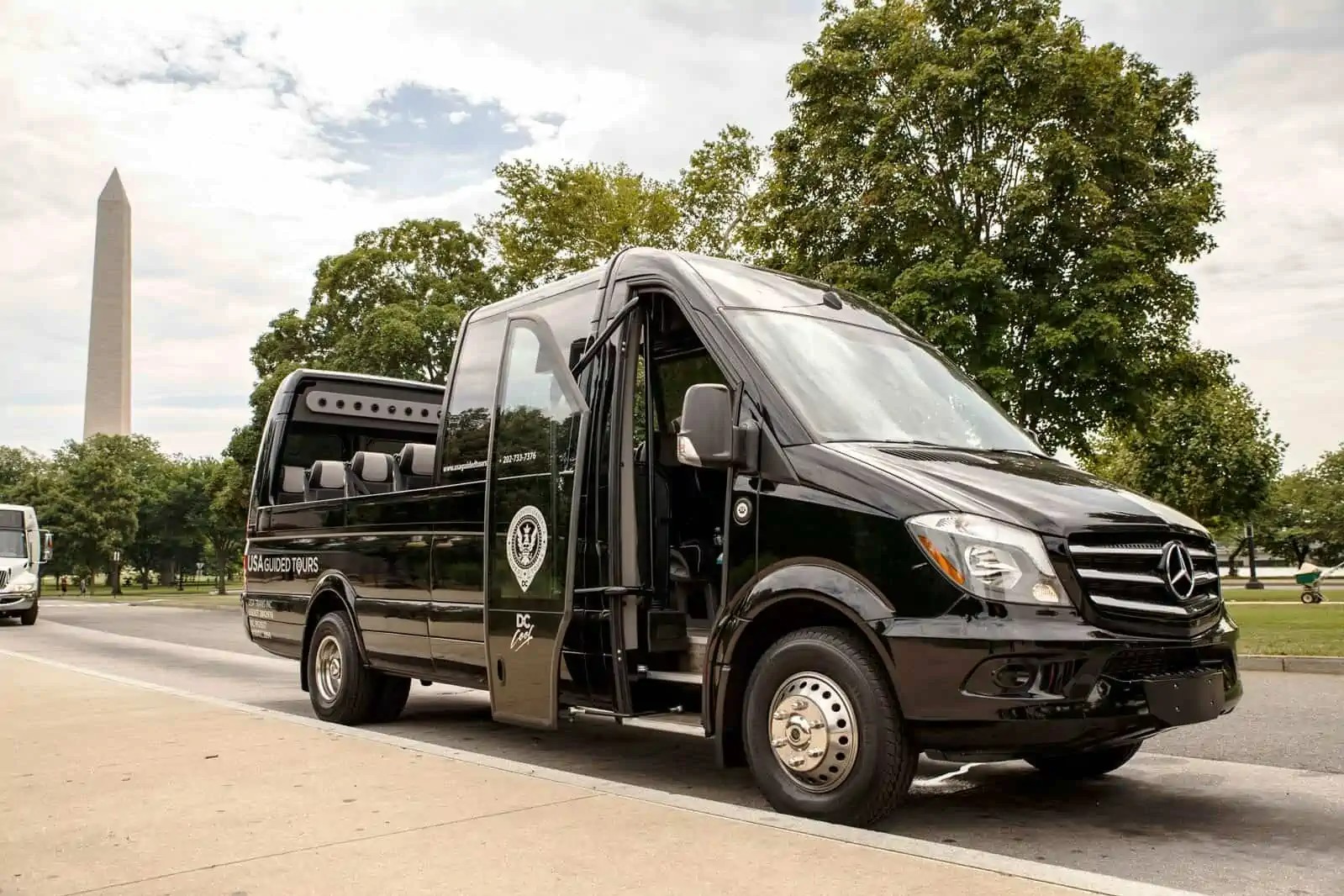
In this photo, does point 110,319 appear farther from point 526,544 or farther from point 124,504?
point 526,544

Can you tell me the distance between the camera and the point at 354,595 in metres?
8.99

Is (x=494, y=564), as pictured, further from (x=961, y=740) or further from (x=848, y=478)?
(x=961, y=740)

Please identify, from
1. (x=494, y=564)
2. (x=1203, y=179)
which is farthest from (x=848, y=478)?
(x=1203, y=179)

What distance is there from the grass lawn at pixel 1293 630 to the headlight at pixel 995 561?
512 centimetres

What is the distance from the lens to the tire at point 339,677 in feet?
29.5

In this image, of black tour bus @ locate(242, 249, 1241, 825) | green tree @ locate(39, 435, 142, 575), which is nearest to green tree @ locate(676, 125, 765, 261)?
black tour bus @ locate(242, 249, 1241, 825)

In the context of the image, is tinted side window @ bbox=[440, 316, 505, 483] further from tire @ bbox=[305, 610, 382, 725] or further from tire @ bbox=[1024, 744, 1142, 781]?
tire @ bbox=[1024, 744, 1142, 781]

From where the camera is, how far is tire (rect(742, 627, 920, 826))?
498cm

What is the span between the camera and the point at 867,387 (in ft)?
20.1

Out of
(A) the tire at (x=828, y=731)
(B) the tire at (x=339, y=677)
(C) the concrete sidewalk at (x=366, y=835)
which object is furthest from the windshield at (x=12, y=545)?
(A) the tire at (x=828, y=731)

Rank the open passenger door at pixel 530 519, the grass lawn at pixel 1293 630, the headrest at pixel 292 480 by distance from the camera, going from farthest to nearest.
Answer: the grass lawn at pixel 1293 630, the headrest at pixel 292 480, the open passenger door at pixel 530 519

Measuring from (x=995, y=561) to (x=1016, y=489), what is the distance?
0.45 metres

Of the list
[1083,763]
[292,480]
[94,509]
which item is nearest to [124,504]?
[94,509]

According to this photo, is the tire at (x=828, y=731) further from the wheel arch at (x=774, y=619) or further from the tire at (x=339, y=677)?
the tire at (x=339, y=677)
